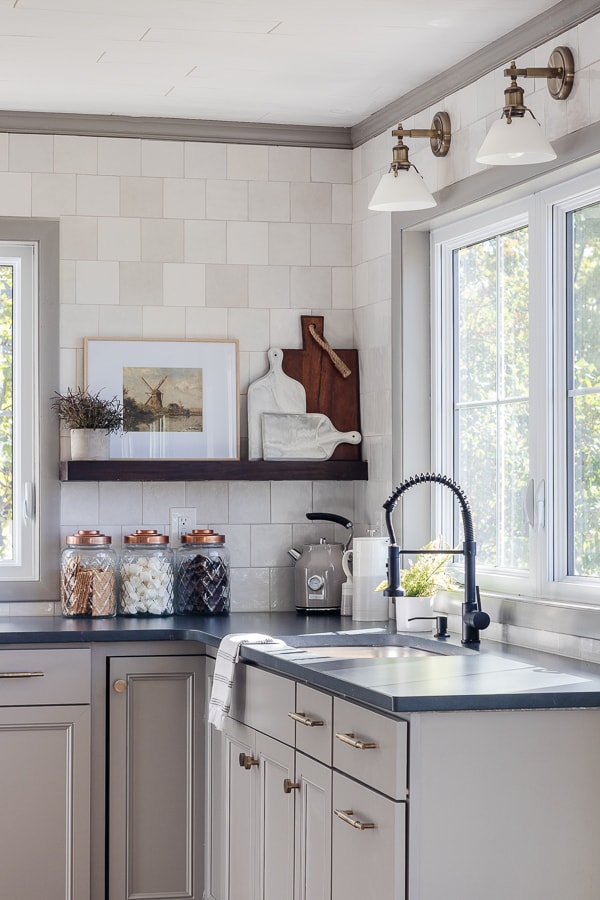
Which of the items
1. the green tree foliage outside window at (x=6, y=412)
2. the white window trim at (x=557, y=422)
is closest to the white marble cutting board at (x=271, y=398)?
the green tree foliage outside window at (x=6, y=412)

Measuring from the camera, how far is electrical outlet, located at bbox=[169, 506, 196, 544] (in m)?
4.19

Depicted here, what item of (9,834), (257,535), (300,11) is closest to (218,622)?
(257,535)

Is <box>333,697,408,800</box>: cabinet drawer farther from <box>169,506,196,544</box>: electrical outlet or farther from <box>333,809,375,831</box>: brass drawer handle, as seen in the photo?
<box>169,506,196,544</box>: electrical outlet

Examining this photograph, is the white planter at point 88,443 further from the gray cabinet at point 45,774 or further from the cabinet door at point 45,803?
the cabinet door at point 45,803

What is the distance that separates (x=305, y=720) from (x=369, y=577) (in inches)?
46.1

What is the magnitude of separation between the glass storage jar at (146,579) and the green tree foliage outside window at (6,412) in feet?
1.37

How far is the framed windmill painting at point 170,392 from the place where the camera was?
4.12 meters

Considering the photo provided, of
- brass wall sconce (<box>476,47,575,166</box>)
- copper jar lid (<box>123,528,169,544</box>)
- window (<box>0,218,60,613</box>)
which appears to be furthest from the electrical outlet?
brass wall sconce (<box>476,47,575,166</box>)

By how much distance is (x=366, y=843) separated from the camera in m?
2.43

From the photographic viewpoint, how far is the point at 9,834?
11.6ft

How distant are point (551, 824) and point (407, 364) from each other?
1859 mm

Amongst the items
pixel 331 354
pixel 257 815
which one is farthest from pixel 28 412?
pixel 257 815

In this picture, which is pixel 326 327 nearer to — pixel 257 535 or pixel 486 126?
pixel 257 535

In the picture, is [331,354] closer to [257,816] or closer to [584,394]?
[584,394]
